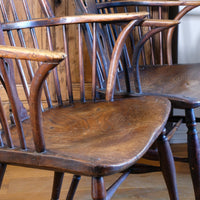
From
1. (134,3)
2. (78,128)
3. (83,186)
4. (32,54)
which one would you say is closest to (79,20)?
(78,128)

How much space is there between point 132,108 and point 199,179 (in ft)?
1.52

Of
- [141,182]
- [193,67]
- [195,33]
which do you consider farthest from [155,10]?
[141,182]

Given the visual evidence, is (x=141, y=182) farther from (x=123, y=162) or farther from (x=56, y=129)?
(x=123, y=162)

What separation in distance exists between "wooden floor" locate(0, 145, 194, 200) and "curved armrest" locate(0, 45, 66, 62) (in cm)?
102

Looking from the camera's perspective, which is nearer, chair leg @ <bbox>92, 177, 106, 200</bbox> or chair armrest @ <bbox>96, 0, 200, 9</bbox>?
chair leg @ <bbox>92, 177, 106, 200</bbox>

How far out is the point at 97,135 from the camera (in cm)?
85

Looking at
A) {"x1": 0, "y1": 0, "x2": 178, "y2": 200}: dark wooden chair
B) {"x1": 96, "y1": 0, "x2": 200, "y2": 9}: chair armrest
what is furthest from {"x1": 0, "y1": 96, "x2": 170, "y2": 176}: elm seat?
{"x1": 96, "y1": 0, "x2": 200, "y2": 9}: chair armrest

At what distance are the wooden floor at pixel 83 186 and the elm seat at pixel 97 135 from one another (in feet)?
1.94

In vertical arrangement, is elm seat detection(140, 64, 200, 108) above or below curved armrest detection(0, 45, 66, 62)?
below

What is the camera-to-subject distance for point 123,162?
663 mm

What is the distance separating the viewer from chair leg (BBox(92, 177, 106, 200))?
73 cm

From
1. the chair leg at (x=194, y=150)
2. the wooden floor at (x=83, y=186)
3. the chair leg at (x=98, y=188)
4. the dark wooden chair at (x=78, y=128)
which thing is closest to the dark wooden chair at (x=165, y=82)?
the chair leg at (x=194, y=150)

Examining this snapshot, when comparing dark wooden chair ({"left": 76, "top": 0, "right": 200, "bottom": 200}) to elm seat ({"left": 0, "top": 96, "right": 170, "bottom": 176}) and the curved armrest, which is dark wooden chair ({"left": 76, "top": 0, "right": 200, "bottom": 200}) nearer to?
elm seat ({"left": 0, "top": 96, "right": 170, "bottom": 176})

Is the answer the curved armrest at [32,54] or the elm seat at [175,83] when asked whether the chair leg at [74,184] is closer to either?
the elm seat at [175,83]
